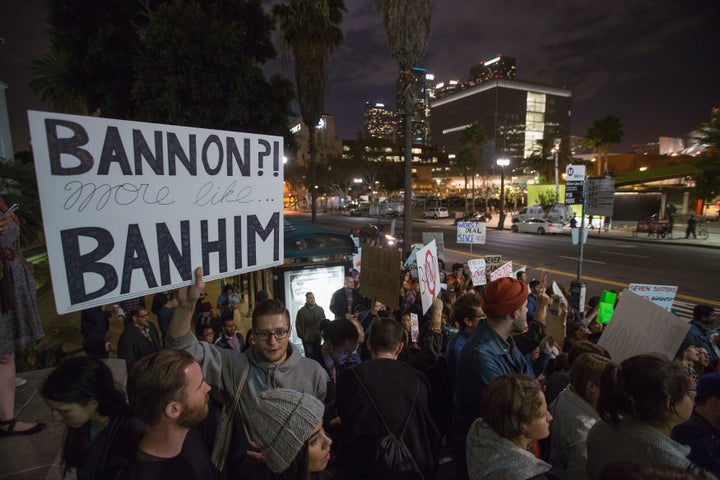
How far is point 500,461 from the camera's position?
1.69 metres

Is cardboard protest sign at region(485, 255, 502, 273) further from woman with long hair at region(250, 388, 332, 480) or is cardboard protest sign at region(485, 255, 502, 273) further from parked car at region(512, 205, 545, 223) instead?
parked car at region(512, 205, 545, 223)

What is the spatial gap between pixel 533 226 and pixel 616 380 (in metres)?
31.7

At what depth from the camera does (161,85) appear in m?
9.45

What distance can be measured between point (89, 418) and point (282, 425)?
44.9 inches

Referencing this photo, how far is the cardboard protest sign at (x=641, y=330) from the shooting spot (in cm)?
333

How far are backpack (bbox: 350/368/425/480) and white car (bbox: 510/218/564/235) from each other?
104 feet

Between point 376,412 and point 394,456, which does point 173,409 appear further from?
point 394,456

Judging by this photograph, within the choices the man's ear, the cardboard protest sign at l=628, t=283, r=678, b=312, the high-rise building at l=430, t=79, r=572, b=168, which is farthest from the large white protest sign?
the high-rise building at l=430, t=79, r=572, b=168

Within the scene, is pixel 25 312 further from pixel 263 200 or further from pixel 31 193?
pixel 31 193

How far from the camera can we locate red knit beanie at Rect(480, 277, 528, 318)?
2.52 m

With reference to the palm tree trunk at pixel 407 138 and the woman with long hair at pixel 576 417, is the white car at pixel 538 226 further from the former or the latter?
the woman with long hair at pixel 576 417

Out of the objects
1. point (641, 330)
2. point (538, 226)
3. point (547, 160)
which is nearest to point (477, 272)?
point (641, 330)

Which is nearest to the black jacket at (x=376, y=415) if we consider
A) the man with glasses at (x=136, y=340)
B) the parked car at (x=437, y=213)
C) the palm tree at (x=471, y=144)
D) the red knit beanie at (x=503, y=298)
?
the red knit beanie at (x=503, y=298)

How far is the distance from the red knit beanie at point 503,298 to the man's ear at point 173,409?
6.62 ft
